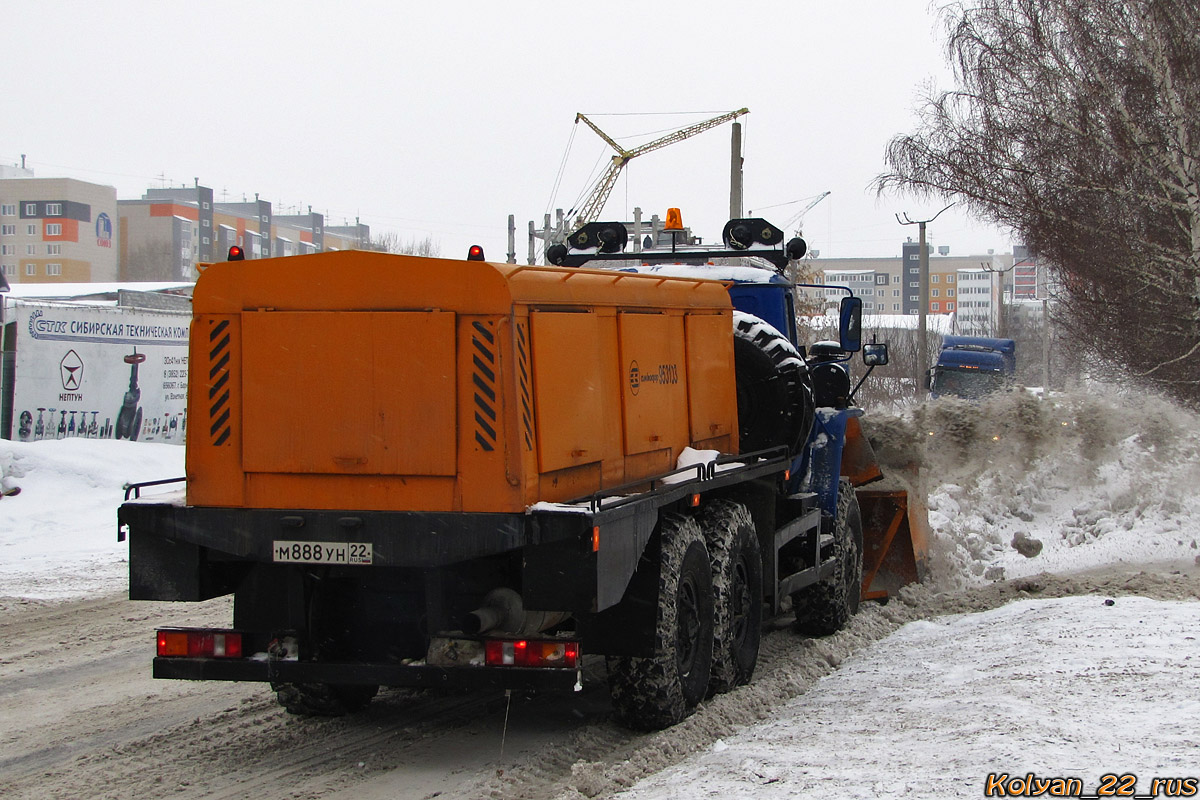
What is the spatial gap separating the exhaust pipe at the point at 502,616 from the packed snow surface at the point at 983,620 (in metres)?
0.74

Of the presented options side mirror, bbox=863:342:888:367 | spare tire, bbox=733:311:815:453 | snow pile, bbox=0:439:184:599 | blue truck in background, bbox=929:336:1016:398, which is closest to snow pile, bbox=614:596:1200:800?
spare tire, bbox=733:311:815:453

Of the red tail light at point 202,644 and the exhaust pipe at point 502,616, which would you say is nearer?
the exhaust pipe at point 502,616

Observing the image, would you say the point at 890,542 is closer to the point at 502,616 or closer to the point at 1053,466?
the point at 1053,466

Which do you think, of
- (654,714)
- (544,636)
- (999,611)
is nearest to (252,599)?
(544,636)

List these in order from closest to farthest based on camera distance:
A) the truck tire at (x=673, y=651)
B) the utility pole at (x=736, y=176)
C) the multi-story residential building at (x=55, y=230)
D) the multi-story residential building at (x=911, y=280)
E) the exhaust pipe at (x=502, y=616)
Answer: the exhaust pipe at (x=502, y=616) → the truck tire at (x=673, y=651) → the utility pole at (x=736, y=176) → the multi-story residential building at (x=55, y=230) → the multi-story residential building at (x=911, y=280)

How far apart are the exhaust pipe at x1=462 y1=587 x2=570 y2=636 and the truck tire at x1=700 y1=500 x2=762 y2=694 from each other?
4.47ft

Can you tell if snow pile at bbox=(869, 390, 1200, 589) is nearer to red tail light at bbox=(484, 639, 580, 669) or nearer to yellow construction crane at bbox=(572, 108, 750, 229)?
red tail light at bbox=(484, 639, 580, 669)

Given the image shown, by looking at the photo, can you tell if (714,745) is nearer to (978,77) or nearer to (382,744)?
(382,744)

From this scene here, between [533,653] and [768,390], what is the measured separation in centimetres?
360

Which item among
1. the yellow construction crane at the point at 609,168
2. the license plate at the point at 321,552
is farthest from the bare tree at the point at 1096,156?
the yellow construction crane at the point at 609,168

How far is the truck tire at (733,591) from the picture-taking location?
22.9ft

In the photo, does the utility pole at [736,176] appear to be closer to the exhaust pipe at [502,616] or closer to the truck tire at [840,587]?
the truck tire at [840,587]

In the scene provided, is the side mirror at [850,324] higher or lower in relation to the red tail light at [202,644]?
higher

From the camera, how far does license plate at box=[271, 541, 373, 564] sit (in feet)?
18.2
